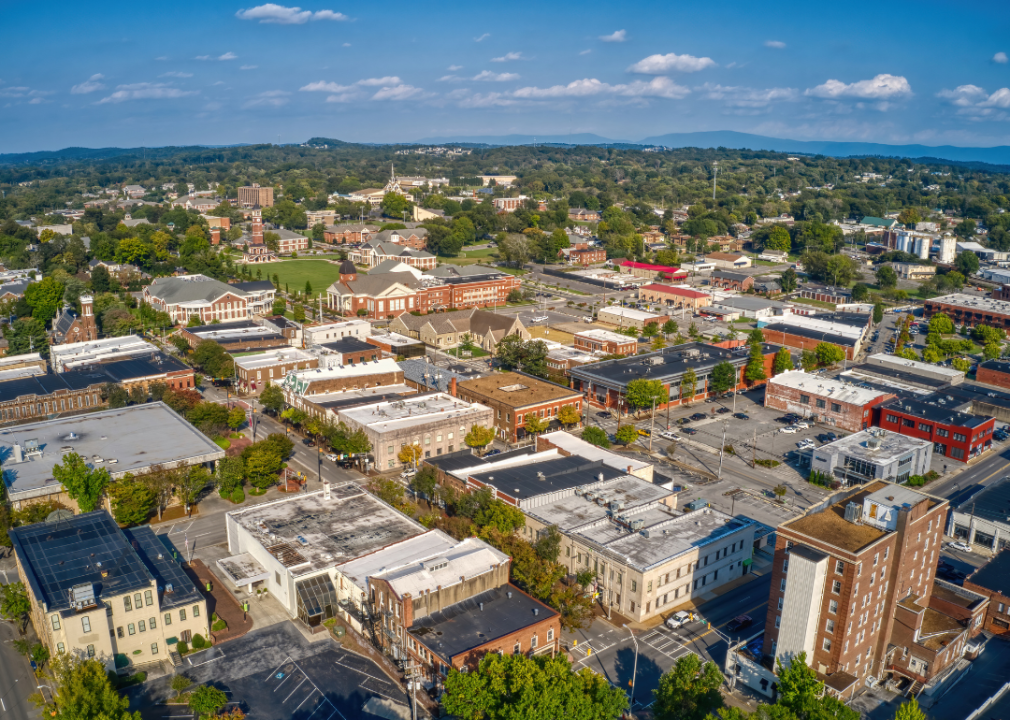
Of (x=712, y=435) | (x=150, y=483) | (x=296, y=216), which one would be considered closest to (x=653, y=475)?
(x=712, y=435)

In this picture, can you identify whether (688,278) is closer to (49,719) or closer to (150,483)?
(150,483)

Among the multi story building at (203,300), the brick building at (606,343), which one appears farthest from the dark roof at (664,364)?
the multi story building at (203,300)

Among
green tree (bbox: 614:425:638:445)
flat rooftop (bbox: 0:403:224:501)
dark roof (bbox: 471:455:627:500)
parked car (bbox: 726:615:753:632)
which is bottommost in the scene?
parked car (bbox: 726:615:753:632)

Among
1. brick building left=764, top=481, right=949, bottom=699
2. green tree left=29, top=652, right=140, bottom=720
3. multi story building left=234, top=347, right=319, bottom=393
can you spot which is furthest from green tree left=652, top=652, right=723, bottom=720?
multi story building left=234, top=347, right=319, bottom=393

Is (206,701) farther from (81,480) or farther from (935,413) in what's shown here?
(935,413)

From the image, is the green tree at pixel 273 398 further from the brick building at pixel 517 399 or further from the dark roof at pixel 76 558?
the dark roof at pixel 76 558

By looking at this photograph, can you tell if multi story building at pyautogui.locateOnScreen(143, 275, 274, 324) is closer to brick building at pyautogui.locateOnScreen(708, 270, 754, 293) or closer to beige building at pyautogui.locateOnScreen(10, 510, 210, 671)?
beige building at pyautogui.locateOnScreen(10, 510, 210, 671)

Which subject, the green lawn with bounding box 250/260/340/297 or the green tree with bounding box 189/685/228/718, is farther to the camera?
the green lawn with bounding box 250/260/340/297
